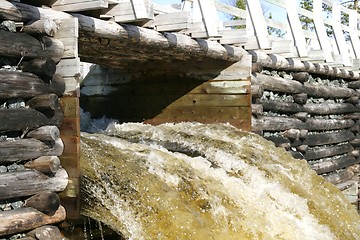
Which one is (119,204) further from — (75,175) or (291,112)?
(291,112)

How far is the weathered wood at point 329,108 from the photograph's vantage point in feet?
37.1

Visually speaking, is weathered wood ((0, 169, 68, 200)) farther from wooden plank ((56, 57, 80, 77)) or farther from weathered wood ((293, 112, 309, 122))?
weathered wood ((293, 112, 309, 122))

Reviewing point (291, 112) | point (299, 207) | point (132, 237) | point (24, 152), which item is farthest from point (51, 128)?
point (291, 112)

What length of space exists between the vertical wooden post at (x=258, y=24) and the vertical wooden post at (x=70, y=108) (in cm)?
390

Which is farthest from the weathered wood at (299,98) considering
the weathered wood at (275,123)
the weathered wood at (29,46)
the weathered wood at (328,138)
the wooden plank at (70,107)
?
the weathered wood at (29,46)

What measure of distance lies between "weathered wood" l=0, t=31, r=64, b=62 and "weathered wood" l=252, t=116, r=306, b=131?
4.24m

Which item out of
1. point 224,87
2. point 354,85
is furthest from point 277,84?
point 354,85

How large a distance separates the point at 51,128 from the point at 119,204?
87cm

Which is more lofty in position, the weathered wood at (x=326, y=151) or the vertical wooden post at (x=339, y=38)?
the vertical wooden post at (x=339, y=38)

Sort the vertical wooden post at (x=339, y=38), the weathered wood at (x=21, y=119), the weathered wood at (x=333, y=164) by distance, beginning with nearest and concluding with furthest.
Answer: the weathered wood at (x=21, y=119) < the weathered wood at (x=333, y=164) < the vertical wooden post at (x=339, y=38)

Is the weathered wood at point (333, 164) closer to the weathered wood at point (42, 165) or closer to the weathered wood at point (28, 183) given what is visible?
the weathered wood at point (28, 183)

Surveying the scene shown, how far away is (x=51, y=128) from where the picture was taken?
17.8 feet

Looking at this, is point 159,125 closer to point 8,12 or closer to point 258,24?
point 258,24

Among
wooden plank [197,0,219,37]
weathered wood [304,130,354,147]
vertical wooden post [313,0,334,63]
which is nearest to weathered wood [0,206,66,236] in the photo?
wooden plank [197,0,219,37]
